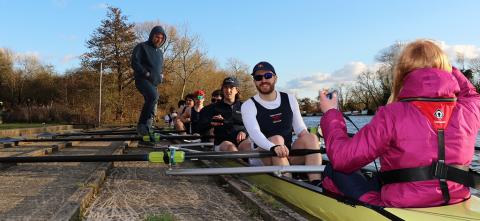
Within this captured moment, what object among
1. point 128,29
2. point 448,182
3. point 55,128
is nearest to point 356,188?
point 448,182

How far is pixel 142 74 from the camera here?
825 centimetres

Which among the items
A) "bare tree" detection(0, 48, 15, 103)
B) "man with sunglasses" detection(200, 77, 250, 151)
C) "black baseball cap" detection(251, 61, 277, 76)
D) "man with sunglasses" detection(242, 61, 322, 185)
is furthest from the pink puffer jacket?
"bare tree" detection(0, 48, 15, 103)

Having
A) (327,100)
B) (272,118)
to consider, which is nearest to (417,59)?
(327,100)

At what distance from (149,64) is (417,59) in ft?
20.7

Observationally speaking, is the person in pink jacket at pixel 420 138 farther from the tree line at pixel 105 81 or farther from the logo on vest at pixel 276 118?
the tree line at pixel 105 81

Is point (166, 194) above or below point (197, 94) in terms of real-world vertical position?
below

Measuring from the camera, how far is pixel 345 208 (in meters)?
3.00

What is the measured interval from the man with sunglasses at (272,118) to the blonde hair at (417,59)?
7.27ft

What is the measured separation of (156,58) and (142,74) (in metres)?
0.42

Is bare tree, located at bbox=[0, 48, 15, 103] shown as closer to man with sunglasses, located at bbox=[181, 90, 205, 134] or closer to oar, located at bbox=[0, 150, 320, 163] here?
man with sunglasses, located at bbox=[181, 90, 205, 134]

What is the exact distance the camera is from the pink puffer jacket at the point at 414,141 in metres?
2.50

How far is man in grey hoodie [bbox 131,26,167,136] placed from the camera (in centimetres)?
817

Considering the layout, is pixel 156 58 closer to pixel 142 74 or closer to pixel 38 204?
pixel 142 74

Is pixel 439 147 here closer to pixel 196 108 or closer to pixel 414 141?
pixel 414 141
